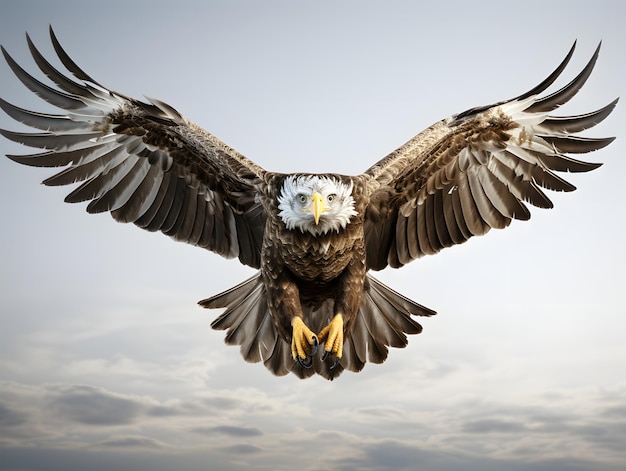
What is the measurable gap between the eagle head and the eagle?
2.64 feet

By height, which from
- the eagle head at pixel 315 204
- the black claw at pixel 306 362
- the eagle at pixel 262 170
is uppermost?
the eagle at pixel 262 170

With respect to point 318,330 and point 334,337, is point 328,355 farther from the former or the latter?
point 334,337

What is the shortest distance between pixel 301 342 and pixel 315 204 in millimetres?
1253

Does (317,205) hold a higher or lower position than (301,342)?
higher

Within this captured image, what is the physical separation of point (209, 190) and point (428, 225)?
202 centimetres

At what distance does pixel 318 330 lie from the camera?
688cm

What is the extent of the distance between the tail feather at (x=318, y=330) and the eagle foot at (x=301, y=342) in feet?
2.55

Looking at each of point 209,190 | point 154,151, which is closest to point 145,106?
point 154,151

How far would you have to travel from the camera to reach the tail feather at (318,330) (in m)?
7.02

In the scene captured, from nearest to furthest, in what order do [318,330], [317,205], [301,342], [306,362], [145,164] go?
1. [317,205]
2. [301,342]
3. [306,362]
4. [318,330]
5. [145,164]

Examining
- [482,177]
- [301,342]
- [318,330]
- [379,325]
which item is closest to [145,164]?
[318,330]

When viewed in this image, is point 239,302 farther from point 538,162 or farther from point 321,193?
point 538,162

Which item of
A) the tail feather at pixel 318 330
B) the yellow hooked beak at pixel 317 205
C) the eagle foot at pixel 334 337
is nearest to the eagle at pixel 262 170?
the tail feather at pixel 318 330

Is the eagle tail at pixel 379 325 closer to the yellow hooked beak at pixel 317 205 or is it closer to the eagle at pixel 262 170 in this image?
the eagle at pixel 262 170
